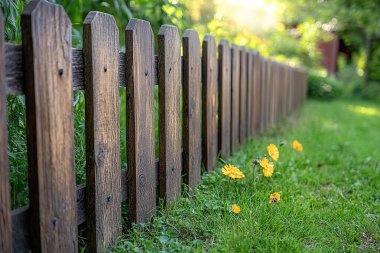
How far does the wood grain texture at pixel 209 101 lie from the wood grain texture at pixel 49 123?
1600 millimetres

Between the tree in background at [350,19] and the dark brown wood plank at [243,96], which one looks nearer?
the dark brown wood plank at [243,96]

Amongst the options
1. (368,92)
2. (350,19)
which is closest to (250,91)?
(368,92)

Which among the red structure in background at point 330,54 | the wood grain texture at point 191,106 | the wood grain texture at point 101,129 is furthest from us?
the red structure in background at point 330,54

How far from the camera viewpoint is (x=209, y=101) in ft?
11.0

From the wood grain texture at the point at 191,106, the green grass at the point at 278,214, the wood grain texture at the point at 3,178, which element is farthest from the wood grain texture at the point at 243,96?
the wood grain texture at the point at 3,178

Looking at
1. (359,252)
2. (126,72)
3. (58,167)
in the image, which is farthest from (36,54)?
(359,252)

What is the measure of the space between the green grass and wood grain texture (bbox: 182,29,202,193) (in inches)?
5.9

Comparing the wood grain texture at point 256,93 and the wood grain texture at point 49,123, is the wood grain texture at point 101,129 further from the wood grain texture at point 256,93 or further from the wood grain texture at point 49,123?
the wood grain texture at point 256,93

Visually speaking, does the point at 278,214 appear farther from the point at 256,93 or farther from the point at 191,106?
the point at 256,93

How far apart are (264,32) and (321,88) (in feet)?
24.2

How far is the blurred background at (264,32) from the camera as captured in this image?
220cm

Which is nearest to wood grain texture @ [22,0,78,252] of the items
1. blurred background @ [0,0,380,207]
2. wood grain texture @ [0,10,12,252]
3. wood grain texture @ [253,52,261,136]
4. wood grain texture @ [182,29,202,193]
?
wood grain texture @ [0,10,12,252]

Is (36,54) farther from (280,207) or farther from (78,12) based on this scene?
(78,12)

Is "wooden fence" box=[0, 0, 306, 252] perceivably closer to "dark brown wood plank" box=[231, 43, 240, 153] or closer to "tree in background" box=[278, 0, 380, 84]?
"dark brown wood plank" box=[231, 43, 240, 153]
